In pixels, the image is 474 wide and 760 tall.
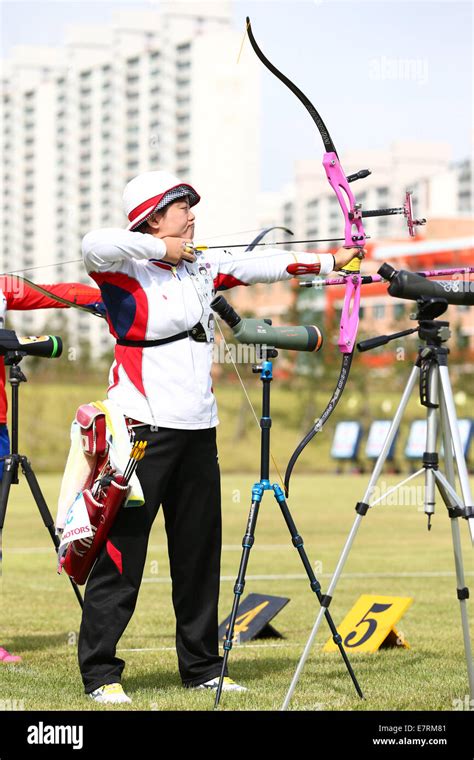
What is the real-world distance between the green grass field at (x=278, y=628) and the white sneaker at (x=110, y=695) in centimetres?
7

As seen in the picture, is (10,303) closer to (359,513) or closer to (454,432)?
(359,513)

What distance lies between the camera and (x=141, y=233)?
16.7 ft

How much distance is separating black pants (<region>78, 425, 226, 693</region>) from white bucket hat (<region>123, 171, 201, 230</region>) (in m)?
0.95

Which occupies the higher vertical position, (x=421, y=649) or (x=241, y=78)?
(x=241, y=78)

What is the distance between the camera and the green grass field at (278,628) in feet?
16.8

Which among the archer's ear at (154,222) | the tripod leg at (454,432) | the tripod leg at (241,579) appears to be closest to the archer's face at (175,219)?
the archer's ear at (154,222)

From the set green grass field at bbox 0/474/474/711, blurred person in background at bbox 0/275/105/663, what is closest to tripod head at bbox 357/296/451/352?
green grass field at bbox 0/474/474/711

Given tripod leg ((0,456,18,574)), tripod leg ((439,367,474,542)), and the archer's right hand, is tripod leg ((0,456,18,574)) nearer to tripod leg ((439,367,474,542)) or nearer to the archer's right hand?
the archer's right hand

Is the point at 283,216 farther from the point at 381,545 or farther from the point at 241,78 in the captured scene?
the point at 381,545

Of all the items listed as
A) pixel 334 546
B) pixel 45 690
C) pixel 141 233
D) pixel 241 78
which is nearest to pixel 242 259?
pixel 141 233

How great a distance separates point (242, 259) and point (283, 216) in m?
126

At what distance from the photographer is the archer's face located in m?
5.22

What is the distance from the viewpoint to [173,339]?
16.9ft

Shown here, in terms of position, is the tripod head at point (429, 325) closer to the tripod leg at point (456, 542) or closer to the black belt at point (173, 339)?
the tripod leg at point (456, 542)
